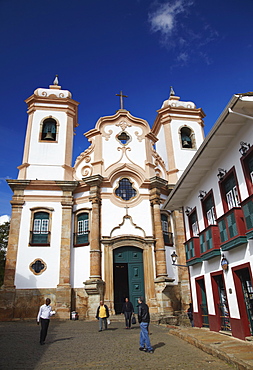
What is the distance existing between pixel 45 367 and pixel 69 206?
12198mm

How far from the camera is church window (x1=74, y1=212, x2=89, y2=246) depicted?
696 inches

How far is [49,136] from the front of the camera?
20.4 m

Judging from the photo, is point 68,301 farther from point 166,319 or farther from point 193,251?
point 193,251

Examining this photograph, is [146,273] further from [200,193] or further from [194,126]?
[194,126]

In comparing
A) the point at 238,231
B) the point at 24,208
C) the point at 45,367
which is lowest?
the point at 45,367

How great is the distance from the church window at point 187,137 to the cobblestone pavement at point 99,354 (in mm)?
14928

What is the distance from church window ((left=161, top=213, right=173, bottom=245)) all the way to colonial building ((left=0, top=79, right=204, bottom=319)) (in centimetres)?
7

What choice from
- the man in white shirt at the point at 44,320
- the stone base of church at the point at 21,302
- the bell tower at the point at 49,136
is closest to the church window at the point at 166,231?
the bell tower at the point at 49,136

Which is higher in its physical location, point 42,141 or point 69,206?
point 42,141

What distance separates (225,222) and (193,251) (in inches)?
126

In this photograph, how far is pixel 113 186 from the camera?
62.3ft

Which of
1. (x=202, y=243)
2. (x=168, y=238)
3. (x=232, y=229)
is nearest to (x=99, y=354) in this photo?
(x=232, y=229)

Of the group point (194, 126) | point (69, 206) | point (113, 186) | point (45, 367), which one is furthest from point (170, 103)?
point (45, 367)

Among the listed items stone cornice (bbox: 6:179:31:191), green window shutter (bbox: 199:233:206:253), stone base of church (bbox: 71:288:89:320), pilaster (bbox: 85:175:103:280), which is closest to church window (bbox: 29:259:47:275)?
stone base of church (bbox: 71:288:89:320)
